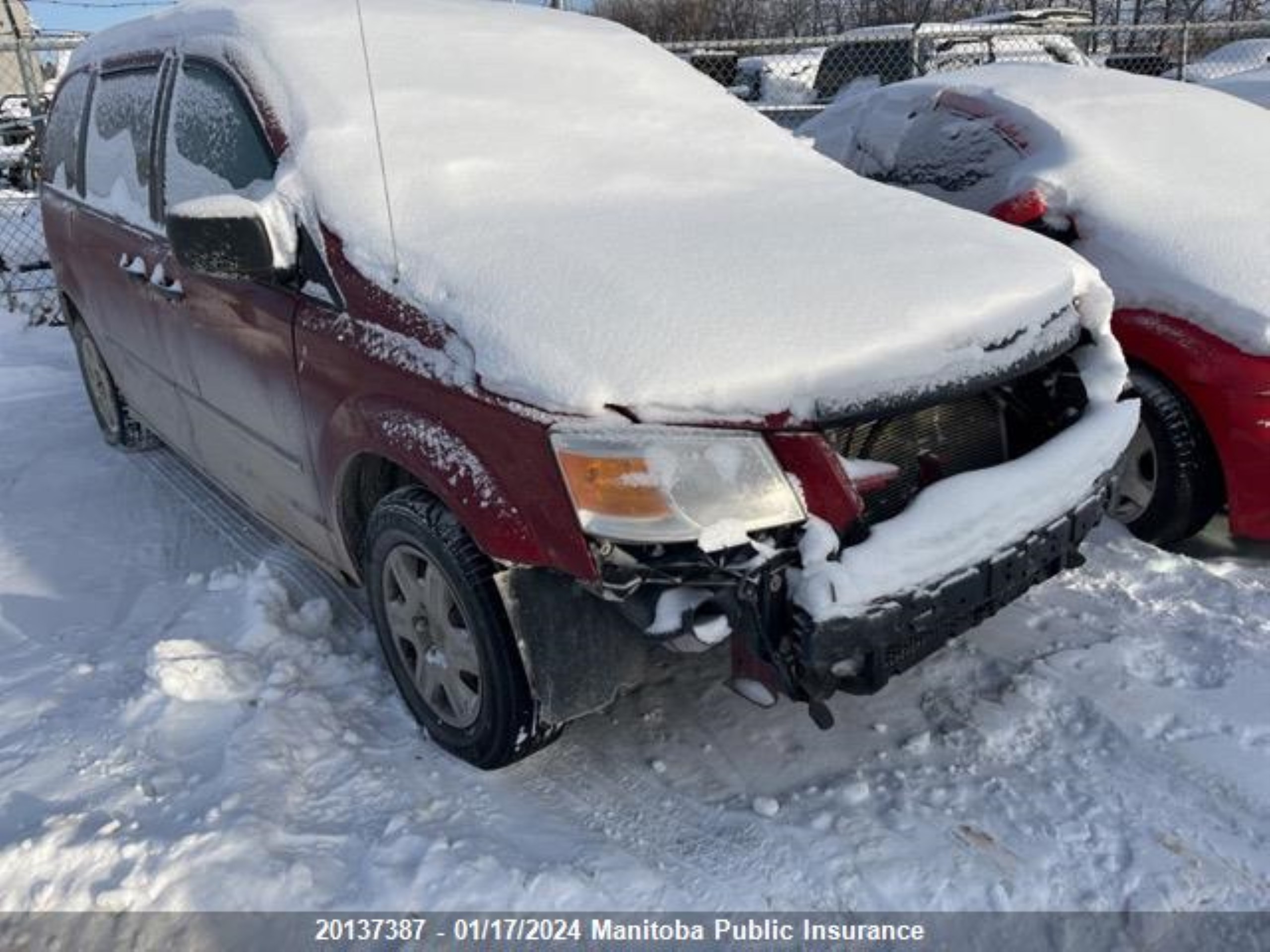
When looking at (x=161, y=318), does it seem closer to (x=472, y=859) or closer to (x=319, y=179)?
(x=319, y=179)

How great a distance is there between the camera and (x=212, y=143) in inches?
128

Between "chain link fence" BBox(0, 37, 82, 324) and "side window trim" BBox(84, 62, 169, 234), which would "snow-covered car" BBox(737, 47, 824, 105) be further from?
"side window trim" BBox(84, 62, 169, 234)

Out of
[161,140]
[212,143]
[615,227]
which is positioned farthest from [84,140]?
[615,227]

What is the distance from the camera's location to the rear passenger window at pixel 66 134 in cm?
460

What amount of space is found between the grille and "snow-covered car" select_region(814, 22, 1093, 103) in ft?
24.9

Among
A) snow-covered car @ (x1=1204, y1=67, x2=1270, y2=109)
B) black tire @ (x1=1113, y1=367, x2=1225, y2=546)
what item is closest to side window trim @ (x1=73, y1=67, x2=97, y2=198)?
black tire @ (x1=1113, y1=367, x2=1225, y2=546)

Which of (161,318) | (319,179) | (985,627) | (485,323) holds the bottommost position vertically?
(985,627)

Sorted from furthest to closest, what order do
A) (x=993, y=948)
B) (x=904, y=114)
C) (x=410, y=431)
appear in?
(x=904, y=114), (x=410, y=431), (x=993, y=948)

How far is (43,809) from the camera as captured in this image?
2564 millimetres

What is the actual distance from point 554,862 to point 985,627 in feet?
4.96

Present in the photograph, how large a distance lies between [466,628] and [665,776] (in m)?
0.61

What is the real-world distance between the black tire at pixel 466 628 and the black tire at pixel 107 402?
2.54 m

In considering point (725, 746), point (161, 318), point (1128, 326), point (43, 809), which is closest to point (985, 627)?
point (725, 746)

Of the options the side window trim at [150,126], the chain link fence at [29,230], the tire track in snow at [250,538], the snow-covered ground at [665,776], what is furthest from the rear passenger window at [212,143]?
the chain link fence at [29,230]
